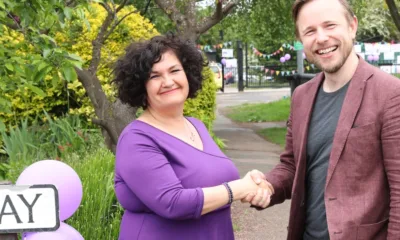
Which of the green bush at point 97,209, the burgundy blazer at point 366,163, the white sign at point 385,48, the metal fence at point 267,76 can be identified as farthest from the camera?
the metal fence at point 267,76

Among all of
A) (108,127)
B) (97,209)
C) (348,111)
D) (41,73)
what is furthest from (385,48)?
(348,111)

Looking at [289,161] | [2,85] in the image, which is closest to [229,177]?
[289,161]

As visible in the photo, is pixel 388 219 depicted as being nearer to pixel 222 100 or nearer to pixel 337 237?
pixel 337 237

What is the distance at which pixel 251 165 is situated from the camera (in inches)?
348

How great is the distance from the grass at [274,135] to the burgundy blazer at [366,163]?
889 centimetres

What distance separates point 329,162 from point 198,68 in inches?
33.1

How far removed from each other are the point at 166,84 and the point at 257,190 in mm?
644

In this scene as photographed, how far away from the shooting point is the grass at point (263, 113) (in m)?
15.9

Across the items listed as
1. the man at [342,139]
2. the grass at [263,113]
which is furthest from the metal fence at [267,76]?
the man at [342,139]

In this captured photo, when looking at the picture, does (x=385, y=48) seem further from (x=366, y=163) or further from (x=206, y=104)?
(x=366, y=163)

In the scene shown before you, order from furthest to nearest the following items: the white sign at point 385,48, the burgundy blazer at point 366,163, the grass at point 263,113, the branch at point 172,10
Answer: the white sign at point 385,48
the grass at point 263,113
the branch at point 172,10
the burgundy blazer at point 366,163

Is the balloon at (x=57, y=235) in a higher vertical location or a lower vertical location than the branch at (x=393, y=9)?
lower

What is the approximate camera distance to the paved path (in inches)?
226

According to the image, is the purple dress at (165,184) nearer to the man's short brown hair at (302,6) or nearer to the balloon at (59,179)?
the balloon at (59,179)
